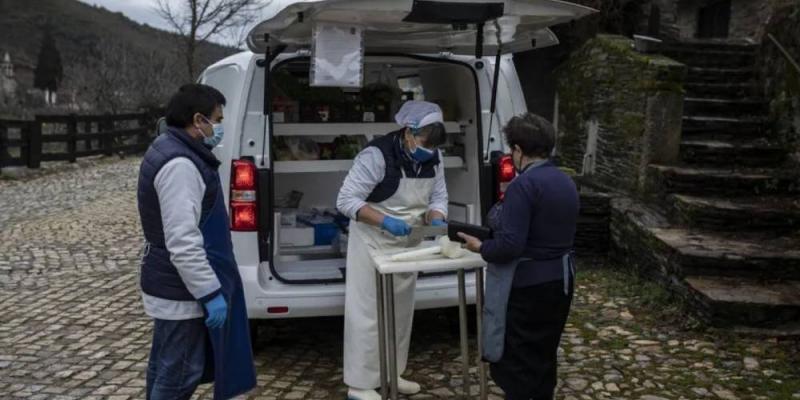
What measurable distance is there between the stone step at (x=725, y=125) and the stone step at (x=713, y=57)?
157cm

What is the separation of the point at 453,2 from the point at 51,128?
74.2 ft

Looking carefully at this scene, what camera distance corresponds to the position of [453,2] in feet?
11.5

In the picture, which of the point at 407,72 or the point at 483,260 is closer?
the point at 483,260

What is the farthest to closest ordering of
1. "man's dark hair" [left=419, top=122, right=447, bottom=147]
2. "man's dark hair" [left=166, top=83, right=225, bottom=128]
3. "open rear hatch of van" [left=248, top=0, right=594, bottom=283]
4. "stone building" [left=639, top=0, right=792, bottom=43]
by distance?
"stone building" [left=639, top=0, right=792, bottom=43]
"man's dark hair" [left=419, top=122, right=447, bottom=147]
"open rear hatch of van" [left=248, top=0, right=594, bottom=283]
"man's dark hair" [left=166, top=83, right=225, bottom=128]

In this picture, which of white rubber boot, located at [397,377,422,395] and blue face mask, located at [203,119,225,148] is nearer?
blue face mask, located at [203,119,225,148]

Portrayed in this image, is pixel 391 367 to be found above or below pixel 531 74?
below

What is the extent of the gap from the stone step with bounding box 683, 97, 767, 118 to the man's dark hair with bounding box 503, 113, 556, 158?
5.84 metres

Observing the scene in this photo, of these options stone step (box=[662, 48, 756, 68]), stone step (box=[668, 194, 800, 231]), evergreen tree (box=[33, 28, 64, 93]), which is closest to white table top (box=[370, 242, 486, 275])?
stone step (box=[668, 194, 800, 231])

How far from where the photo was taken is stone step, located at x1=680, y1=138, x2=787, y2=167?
732cm

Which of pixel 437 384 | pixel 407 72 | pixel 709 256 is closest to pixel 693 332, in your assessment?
pixel 709 256

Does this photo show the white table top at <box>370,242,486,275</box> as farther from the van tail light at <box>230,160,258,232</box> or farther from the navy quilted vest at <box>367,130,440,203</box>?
the van tail light at <box>230,160,258,232</box>

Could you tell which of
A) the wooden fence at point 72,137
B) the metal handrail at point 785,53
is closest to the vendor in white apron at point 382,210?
the metal handrail at point 785,53

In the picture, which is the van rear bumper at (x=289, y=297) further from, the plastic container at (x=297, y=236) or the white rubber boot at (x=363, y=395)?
the plastic container at (x=297, y=236)

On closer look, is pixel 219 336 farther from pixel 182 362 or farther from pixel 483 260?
pixel 483 260
